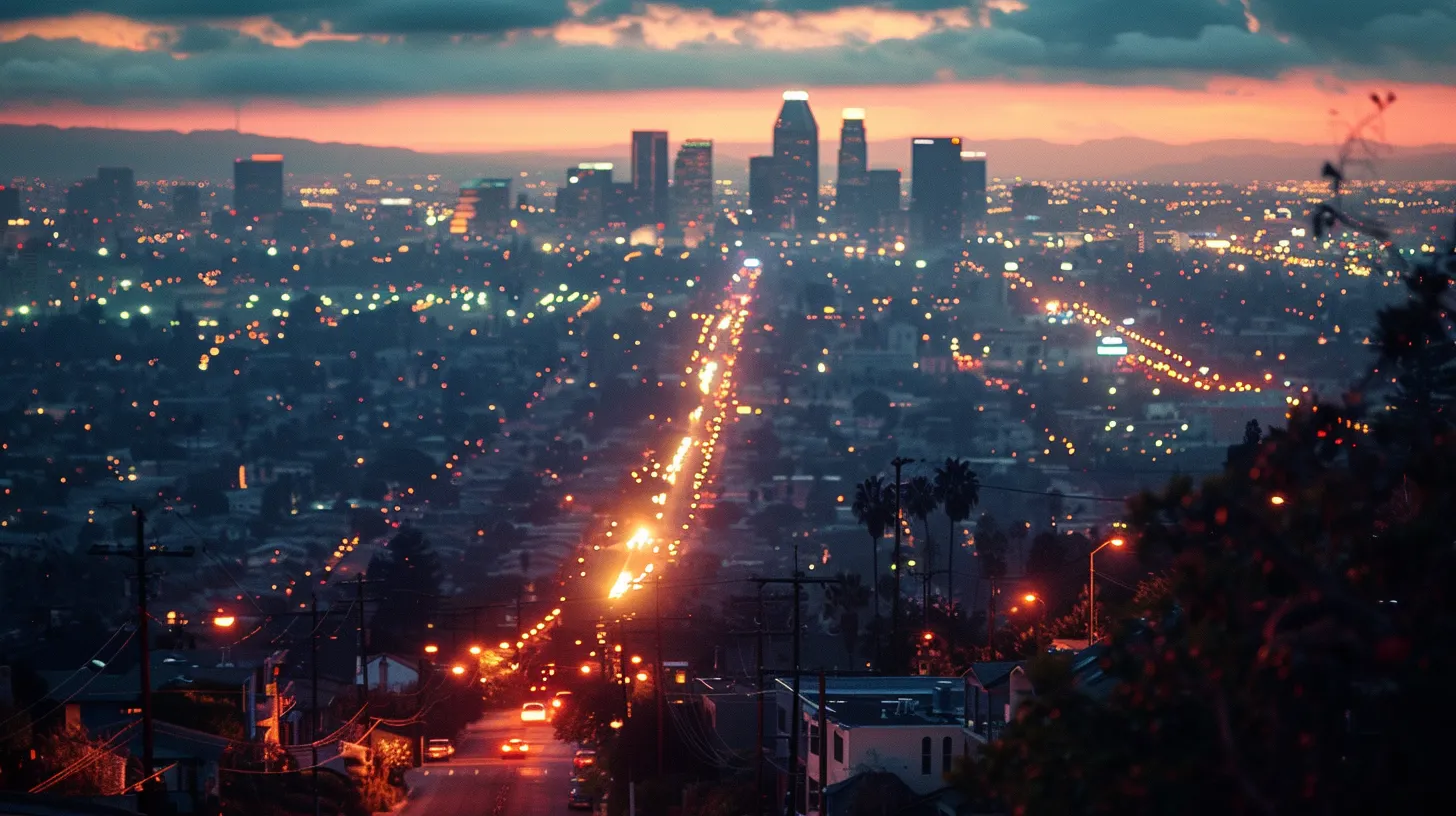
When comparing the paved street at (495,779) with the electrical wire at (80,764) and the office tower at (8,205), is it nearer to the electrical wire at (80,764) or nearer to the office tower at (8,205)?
the electrical wire at (80,764)

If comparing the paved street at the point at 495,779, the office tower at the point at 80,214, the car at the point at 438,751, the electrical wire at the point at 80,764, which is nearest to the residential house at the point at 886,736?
the paved street at the point at 495,779

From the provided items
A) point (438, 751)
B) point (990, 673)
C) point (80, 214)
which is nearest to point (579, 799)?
point (438, 751)

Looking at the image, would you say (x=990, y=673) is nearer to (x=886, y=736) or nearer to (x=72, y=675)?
(x=886, y=736)

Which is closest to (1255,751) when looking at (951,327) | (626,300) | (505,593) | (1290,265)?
(505,593)

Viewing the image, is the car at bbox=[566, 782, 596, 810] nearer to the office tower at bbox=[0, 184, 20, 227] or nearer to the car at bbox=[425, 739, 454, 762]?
the car at bbox=[425, 739, 454, 762]

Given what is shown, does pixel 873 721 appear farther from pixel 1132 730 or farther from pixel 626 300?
pixel 626 300
